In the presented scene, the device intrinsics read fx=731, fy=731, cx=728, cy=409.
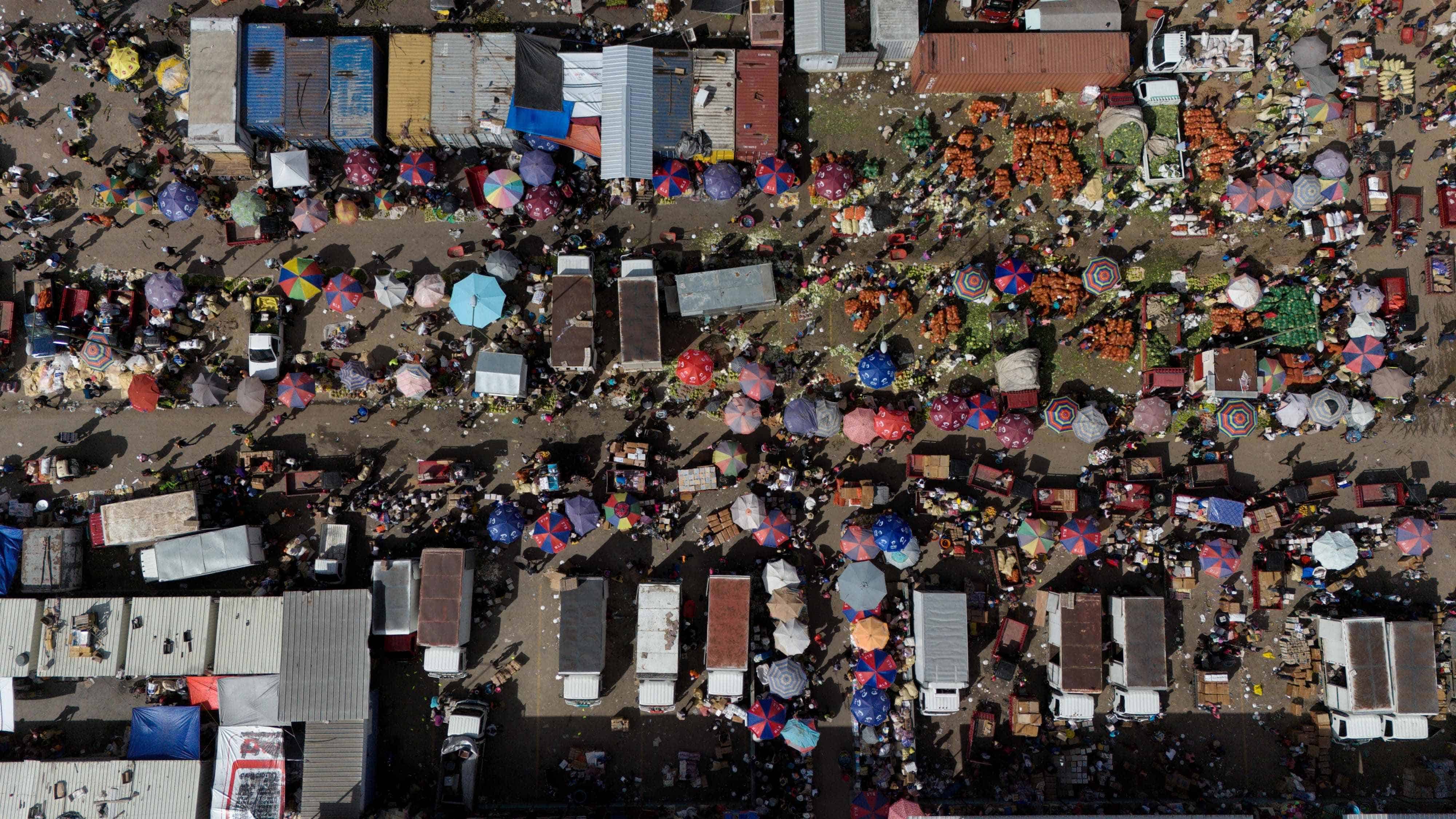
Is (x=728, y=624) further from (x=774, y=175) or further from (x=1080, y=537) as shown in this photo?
(x=774, y=175)

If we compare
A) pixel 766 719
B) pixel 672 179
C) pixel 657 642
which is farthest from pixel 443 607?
pixel 672 179

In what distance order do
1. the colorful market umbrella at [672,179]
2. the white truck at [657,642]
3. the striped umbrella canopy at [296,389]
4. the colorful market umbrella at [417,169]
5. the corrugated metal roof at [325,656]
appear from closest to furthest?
the corrugated metal roof at [325,656] → the white truck at [657,642] → the striped umbrella canopy at [296,389] → the colorful market umbrella at [417,169] → the colorful market umbrella at [672,179]

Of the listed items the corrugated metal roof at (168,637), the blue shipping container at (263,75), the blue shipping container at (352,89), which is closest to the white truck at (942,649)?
the corrugated metal roof at (168,637)

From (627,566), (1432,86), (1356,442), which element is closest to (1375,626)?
(1356,442)

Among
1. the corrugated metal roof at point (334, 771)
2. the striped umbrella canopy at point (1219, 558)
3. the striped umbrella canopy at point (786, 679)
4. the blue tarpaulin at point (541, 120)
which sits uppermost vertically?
the blue tarpaulin at point (541, 120)

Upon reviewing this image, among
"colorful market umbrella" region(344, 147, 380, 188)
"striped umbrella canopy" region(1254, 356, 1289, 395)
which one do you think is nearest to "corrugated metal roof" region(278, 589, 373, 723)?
"colorful market umbrella" region(344, 147, 380, 188)

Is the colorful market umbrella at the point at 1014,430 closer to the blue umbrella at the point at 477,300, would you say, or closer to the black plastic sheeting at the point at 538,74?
the blue umbrella at the point at 477,300

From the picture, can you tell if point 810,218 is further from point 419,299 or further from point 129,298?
point 129,298
